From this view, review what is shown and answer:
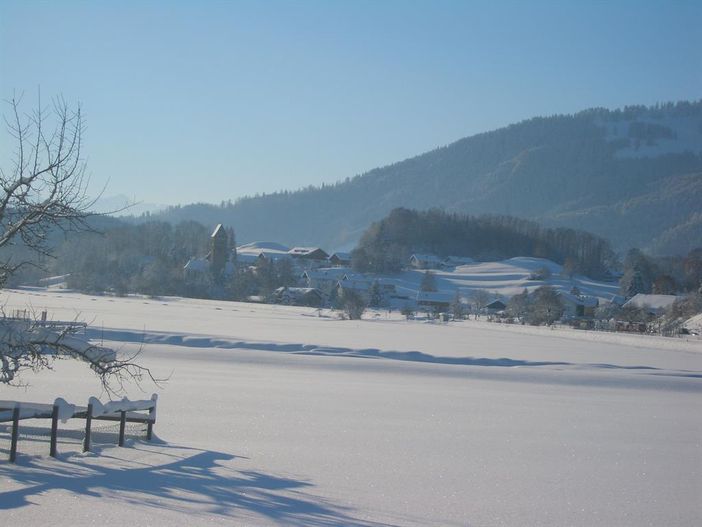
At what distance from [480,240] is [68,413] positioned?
167323mm

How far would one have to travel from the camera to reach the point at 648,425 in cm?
1508

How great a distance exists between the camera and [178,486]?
8.28m

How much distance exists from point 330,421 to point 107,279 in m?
94.8

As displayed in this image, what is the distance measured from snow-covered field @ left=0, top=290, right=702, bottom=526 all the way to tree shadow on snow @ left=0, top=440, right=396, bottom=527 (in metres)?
0.02

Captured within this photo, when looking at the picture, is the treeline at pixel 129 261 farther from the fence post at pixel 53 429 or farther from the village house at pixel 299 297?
the fence post at pixel 53 429

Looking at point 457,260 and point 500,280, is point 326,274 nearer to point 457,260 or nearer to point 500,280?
point 500,280

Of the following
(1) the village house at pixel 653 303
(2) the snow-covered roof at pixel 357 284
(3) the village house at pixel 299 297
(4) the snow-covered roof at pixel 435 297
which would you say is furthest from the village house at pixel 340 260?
(1) the village house at pixel 653 303

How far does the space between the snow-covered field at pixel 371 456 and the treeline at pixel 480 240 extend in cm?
12677

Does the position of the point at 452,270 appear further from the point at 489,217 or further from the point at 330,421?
the point at 330,421

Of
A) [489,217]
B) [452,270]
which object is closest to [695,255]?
[452,270]

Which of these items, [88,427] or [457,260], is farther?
[457,260]

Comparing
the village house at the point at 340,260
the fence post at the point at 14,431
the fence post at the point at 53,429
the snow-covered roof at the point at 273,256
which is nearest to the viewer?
the fence post at the point at 14,431

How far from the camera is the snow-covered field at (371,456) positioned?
771cm

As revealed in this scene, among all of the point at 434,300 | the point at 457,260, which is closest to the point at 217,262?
the point at 434,300
